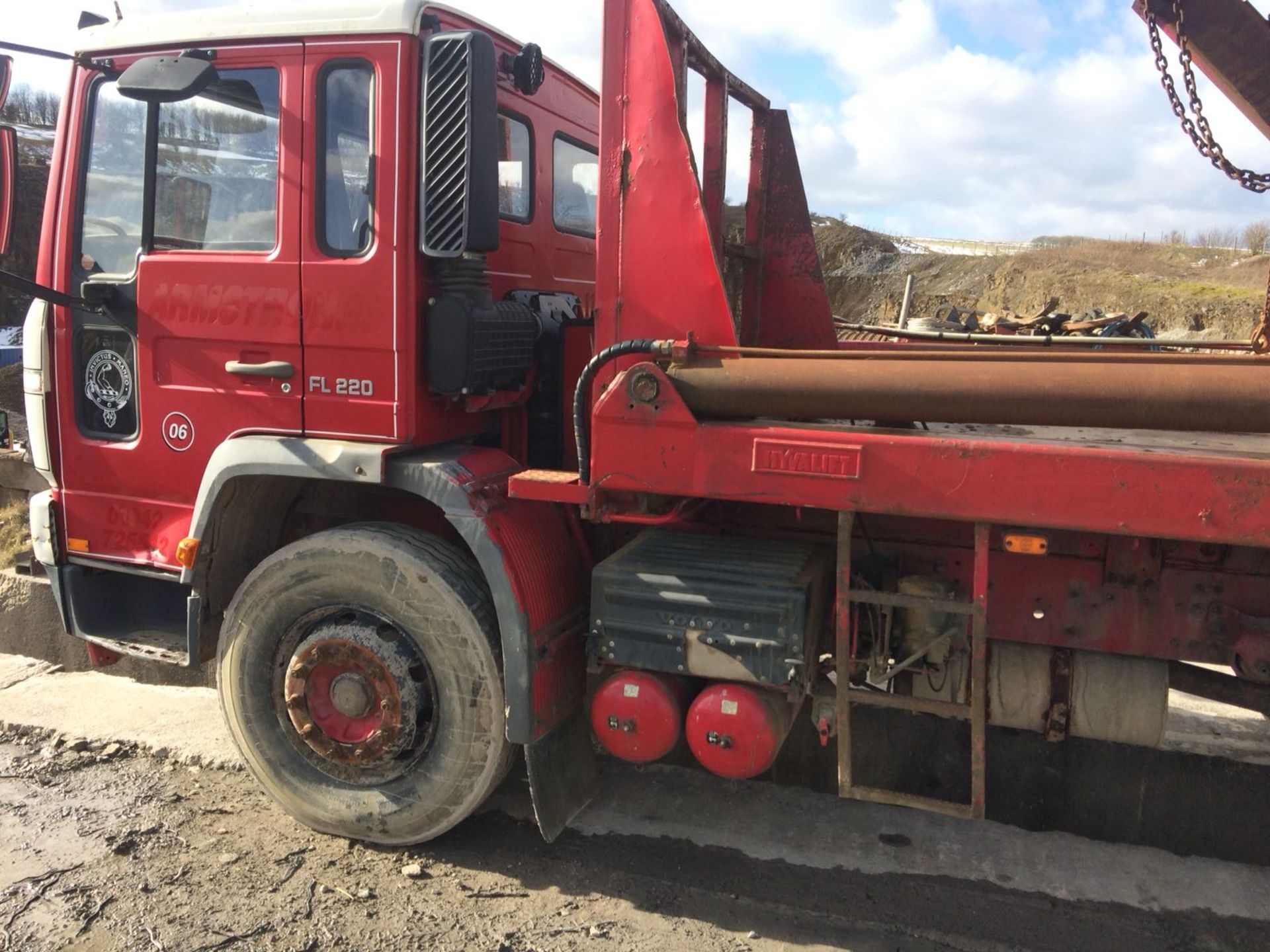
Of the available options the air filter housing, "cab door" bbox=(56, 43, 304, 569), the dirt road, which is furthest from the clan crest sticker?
the air filter housing

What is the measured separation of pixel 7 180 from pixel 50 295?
1.65 feet

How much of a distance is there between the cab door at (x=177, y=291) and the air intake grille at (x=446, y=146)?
495 mm

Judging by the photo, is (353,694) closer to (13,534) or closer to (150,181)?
(150,181)

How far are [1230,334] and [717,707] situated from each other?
1958 cm

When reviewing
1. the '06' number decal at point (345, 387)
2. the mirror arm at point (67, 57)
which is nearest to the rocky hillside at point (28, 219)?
the mirror arm at point (67, 57)

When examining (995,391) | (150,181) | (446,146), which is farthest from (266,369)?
(995,391)

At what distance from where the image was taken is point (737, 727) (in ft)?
10.1

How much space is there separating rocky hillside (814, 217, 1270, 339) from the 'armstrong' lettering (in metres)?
17.9

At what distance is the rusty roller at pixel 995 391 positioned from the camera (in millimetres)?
2475

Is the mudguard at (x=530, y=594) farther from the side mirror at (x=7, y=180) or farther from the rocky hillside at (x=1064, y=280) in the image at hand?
the rocky hillside at (x=1064, y=280)

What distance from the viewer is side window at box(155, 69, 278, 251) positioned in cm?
334

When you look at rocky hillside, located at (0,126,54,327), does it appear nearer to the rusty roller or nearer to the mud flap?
the mud flap

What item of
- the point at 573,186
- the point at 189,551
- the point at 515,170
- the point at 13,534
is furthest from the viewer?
the point at 13,534

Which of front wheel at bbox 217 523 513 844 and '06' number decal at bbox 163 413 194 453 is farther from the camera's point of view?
'06' number decal at bbox 163 413 194 453
